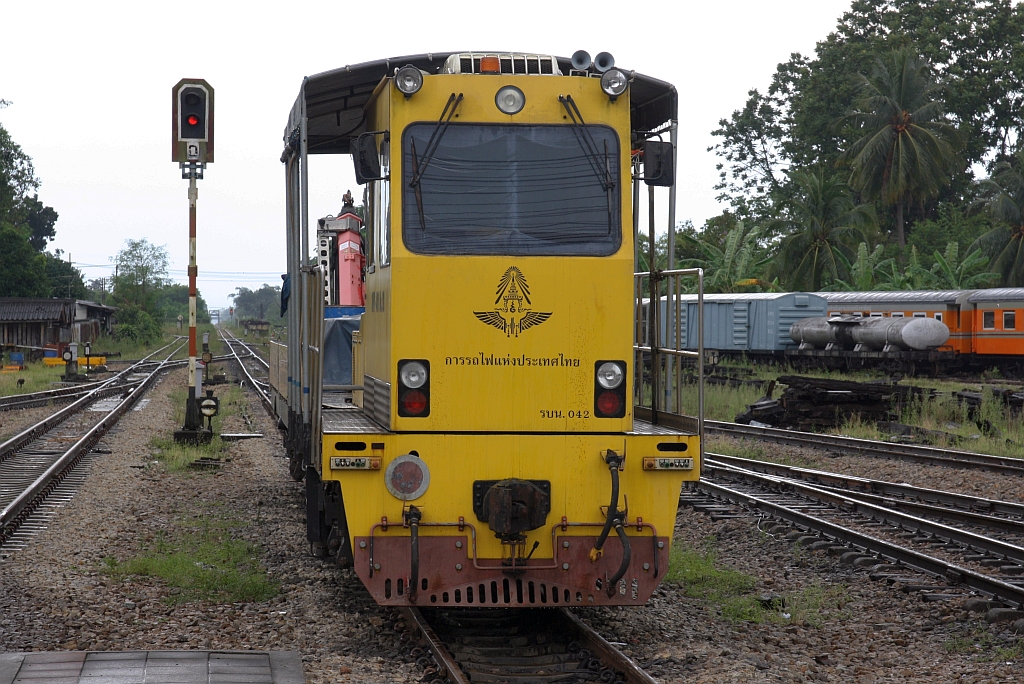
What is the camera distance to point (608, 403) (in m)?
6.43

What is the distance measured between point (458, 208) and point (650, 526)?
86.8 inches

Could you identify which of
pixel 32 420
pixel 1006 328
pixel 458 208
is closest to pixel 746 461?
pixel 458 208

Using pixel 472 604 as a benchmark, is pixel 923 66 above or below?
above

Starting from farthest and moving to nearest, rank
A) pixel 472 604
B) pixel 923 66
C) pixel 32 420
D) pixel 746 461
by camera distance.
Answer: pixel 923 66 → pixel 32 420 → pixel 746 461 → pixel 472 604

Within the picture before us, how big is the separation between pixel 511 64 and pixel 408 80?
69 centimetres

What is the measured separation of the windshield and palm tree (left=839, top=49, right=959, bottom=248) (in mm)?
43008

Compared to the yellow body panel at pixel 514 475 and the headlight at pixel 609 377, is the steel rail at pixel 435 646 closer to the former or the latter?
the yellow body panel at pixel 514 475

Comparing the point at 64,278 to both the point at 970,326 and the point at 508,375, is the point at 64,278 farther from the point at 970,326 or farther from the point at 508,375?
the point at 508,375

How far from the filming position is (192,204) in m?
15.6

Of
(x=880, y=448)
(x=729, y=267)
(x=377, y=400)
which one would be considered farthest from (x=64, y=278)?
(x=377, y=400)

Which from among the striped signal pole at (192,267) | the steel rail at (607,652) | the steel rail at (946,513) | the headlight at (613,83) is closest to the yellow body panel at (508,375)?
the headlight at (613,83)

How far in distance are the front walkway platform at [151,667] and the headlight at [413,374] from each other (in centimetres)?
165

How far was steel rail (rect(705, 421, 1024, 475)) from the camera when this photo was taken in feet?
47.4

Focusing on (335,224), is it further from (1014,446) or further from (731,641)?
(1014,446)
